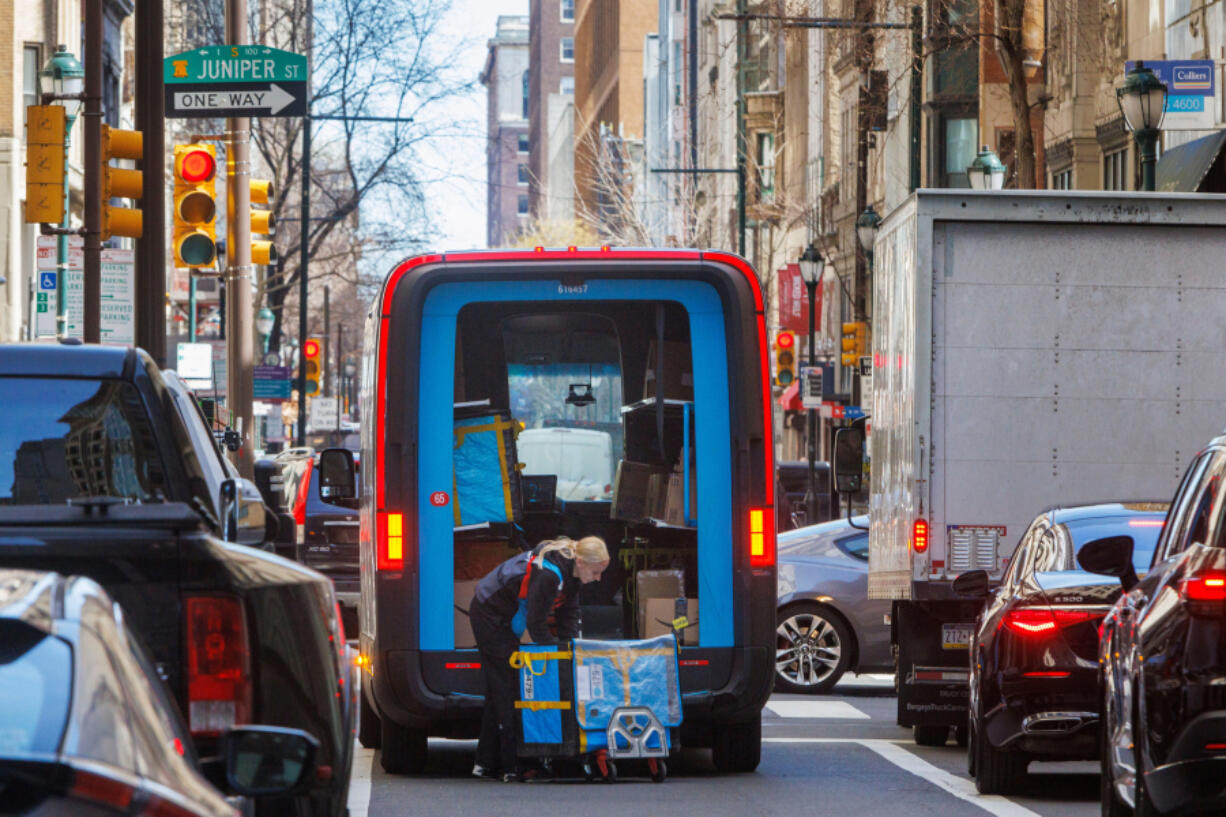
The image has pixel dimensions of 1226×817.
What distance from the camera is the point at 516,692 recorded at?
11.9 meters

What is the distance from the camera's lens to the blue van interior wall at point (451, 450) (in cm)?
1197

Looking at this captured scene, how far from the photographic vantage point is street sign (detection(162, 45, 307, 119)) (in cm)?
1927

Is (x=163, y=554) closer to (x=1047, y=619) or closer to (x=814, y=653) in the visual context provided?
(x=1047, y=619)

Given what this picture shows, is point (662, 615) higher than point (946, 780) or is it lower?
higher

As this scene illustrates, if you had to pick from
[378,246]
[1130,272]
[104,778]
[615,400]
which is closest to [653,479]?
[615,400]

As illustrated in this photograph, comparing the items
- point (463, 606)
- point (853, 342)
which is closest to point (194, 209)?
point (463, 606)

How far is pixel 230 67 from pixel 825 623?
6797 mm

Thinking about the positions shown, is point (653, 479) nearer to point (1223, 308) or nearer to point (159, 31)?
point (1223, 308)

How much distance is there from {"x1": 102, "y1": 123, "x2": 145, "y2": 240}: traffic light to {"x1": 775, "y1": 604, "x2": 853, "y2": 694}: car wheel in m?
6.10

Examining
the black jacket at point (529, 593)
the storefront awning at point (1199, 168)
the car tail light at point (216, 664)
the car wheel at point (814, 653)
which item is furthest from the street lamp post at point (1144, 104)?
the car tail light at point (216, 664)

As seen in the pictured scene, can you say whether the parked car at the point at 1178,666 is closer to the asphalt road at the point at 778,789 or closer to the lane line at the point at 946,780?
the lane line at the point at 946,780

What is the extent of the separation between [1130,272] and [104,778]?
35.9ft

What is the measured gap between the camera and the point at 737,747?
12445mm

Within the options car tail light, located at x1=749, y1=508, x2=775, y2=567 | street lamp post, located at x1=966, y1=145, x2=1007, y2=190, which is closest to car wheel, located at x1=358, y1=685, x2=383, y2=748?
car tail light, located at x1=749, y1=508, x2=775, y2=567
